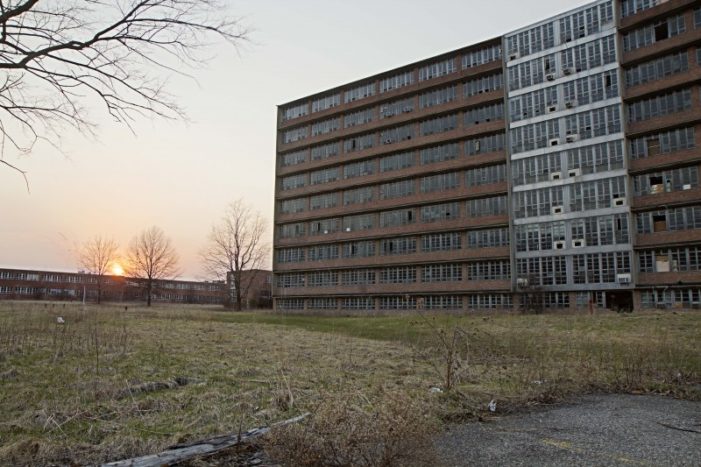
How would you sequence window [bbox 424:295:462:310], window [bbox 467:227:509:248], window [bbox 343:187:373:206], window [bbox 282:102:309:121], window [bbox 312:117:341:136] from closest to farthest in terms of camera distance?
1. window [bbox 467:227:509:248]
2. window [bbox 424:295:462:310]
3. window [bbox 343:187:373:206]
4. window [bbox 312:117:341:136]
5. window [bbox 282:102:309:121]

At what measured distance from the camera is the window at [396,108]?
6059cm

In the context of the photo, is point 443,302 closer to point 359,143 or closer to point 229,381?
point 359,143

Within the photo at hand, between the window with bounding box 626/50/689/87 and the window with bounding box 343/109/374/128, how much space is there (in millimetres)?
29578

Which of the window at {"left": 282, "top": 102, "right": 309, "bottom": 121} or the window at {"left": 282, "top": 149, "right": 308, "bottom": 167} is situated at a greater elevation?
the window at {"left": 282, "top": 102, "right": 309, "bottom": 121}

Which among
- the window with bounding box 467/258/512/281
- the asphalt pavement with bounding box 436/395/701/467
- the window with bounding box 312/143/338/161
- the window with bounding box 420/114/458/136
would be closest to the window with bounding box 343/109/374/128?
the window with bounding box 312/143/338/161

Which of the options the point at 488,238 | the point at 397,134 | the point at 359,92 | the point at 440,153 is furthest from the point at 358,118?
the point at 488,238

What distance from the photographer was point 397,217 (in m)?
59.8

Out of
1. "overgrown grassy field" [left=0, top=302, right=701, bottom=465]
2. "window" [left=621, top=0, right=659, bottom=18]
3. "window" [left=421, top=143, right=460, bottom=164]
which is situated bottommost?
"overgrown grassy field" [left=0, top=302, right=701, bottom=465]

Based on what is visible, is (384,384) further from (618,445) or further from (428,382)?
(618,445)

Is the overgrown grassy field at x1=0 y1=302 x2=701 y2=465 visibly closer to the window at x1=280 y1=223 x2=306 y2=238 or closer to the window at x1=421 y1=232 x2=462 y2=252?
the window at x1=421 y1=232 x2=462 y2=252

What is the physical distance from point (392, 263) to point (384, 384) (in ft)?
158

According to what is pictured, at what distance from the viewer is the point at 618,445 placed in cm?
670

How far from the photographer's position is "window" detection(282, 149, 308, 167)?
71.0 m

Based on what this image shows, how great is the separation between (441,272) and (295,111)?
3341 cm
